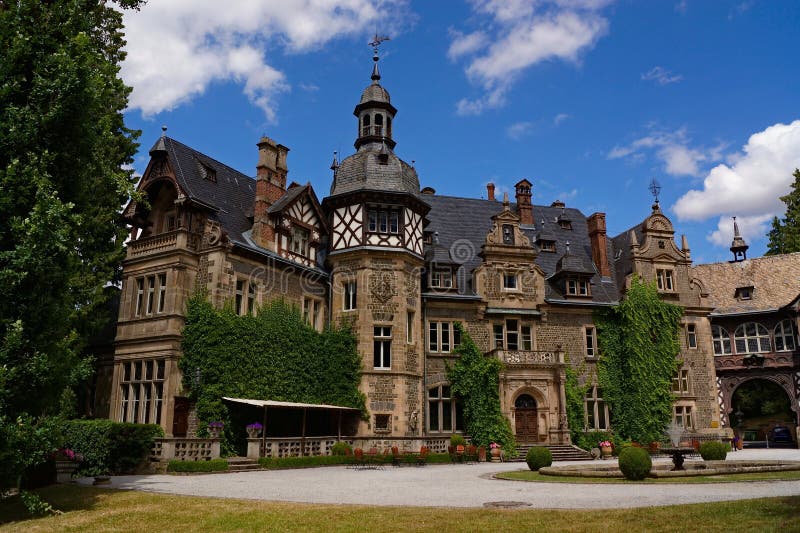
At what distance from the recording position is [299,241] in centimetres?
3139

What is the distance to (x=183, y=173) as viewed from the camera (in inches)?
1111

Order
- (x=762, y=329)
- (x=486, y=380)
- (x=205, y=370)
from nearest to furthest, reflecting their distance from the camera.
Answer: (x=205, y=370) → (x=486, y=380) → (x=762, y=329)

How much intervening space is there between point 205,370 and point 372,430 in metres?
8.37

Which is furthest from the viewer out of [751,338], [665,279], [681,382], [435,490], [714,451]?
[751,338]

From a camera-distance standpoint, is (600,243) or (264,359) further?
(600,243)

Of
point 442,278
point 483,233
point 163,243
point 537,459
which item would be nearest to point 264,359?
point 163,243

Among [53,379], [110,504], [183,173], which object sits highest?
[183,173]

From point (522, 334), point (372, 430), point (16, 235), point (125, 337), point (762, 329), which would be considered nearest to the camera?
point (16, 235)

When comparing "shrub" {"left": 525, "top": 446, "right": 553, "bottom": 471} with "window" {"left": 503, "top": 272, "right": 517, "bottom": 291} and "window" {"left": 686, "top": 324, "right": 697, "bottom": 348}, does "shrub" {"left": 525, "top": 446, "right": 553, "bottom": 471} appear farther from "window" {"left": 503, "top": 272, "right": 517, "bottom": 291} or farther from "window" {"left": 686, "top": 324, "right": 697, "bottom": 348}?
"window" {"left": 686, "top": 324, "right": 697, "bottom": 348}

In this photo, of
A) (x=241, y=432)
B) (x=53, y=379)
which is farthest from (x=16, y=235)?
(x=241, y=432)

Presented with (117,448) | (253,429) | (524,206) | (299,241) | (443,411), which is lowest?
(117,448)

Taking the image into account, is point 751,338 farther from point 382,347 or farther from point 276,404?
point 276,404

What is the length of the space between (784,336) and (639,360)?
1098 cm

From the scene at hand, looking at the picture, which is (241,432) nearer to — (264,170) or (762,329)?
(264,170)
